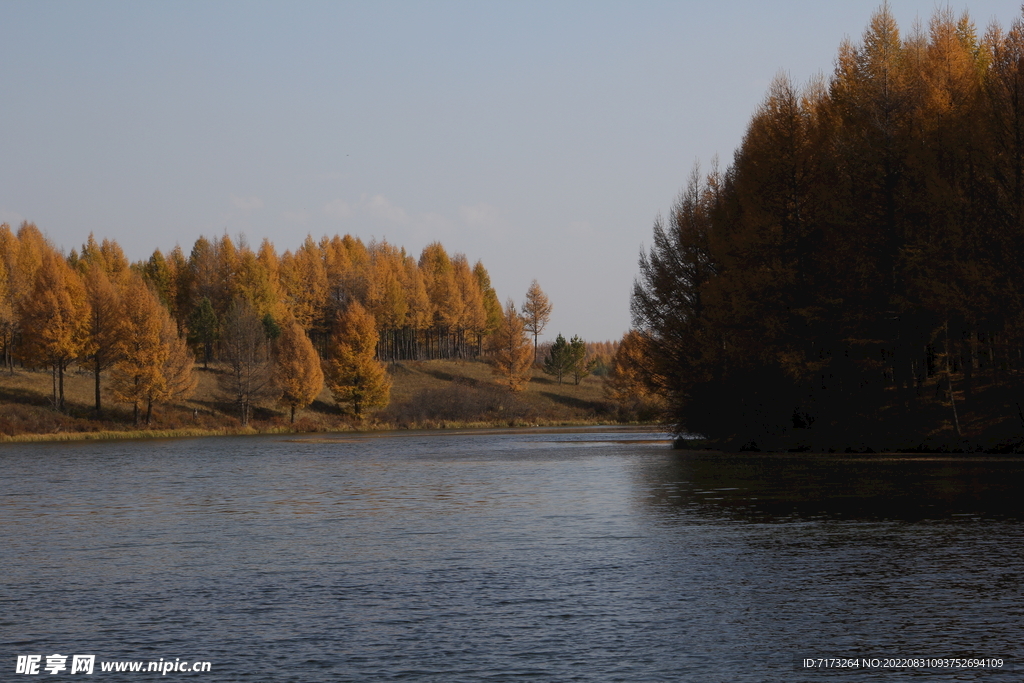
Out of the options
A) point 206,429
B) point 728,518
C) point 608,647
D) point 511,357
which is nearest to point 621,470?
point 728,518

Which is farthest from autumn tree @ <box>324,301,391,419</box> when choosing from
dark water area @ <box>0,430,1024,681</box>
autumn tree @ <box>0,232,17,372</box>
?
dark water area @ <box>0,430,1024,681</box>

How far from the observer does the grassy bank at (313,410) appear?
7619cm

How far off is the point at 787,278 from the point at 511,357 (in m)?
71.1

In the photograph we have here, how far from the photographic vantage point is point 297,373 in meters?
88.0

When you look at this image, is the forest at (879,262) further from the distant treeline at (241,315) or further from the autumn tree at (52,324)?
the autumn tree at (52,324)

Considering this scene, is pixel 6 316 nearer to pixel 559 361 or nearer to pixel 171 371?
pixel 171 371

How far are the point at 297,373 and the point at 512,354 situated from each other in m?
32.0

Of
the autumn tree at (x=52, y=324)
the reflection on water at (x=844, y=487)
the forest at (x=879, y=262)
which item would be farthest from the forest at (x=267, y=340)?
the reflection on water at (x=844, y=487)

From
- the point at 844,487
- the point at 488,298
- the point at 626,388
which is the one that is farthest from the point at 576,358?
the point at 844,487

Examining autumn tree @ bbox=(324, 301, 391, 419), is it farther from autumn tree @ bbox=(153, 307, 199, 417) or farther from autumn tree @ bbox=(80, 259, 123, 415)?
autumn tree @ bbox=(80, 259, 123, 415)

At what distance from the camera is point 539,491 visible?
2939cm

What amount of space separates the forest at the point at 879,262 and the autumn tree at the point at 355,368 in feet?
155

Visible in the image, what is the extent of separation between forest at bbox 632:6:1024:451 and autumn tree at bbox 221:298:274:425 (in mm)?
49610

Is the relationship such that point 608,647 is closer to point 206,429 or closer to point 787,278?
point 787,278
